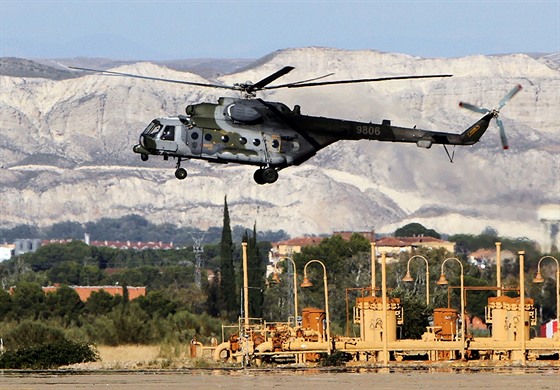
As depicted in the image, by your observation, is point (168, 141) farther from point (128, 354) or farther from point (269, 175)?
point (128, 354)

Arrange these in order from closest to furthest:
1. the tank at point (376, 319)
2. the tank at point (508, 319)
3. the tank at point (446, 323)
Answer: the tank at point (508, 319) → the tank at point (376, 319) → the tank at point (446, 323)

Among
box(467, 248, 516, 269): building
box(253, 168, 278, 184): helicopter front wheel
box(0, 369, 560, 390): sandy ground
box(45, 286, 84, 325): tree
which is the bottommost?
box(0, 369, 560, 390): sandy ground

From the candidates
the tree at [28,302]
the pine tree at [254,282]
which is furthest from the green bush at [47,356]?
the tree at [28,302]

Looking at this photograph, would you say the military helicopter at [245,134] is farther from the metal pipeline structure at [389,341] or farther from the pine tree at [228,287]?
the pine tree at [228,287]

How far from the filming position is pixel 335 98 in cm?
17262

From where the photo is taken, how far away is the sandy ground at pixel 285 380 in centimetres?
5603

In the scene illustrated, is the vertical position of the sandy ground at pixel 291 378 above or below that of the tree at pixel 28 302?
below

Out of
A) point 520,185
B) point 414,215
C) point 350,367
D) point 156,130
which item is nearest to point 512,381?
point 350,367

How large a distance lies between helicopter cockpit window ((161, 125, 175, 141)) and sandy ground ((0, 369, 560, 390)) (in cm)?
912

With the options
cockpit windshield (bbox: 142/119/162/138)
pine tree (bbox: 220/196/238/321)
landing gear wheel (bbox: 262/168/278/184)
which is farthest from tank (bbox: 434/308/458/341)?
pine tree (bbox: 220/196/238/321)

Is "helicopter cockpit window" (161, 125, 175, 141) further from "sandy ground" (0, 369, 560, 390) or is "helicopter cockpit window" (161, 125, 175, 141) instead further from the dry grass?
the dry grass

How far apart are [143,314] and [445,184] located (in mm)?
48998

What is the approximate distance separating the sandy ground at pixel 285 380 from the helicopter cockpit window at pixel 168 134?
29.9 feet

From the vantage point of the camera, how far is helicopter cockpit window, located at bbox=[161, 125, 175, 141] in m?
67.9
